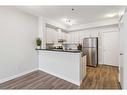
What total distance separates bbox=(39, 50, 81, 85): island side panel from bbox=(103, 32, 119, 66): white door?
3417 millimetres

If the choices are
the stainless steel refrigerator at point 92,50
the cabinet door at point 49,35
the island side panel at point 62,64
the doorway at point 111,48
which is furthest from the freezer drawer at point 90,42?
the island side panel at point 62,64

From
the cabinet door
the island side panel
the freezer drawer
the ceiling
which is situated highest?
the ceiling

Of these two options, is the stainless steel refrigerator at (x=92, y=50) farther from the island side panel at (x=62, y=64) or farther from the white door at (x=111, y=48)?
the island side panel at (x=62, y=64)

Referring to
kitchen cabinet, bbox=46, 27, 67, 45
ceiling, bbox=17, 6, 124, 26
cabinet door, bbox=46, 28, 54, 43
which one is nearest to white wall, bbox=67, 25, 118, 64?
kitchen cabinet, bbox=46, 27, 67, 45

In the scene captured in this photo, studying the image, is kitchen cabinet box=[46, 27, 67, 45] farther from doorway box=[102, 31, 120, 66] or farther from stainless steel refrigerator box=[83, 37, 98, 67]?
doorway box=[102, 31, 120, 66]

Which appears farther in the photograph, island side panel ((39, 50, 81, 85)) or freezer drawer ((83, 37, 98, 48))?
freezer drawer ((83, 37, 98, 48))

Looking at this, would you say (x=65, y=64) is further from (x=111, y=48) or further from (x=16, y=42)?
(x=111, y=48)

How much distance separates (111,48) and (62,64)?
3.53m

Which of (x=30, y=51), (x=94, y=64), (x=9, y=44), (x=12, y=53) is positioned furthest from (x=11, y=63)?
(x=94, y=64)

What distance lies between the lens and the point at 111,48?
18.3 ft

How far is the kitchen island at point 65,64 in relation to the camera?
3046 millimetres

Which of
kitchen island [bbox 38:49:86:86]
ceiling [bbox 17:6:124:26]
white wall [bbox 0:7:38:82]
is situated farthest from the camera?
ceiling [bbox 17:6:124:26]

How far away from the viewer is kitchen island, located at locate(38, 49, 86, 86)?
305cm

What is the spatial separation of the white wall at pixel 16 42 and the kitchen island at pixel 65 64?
Result: 560 millimetres
